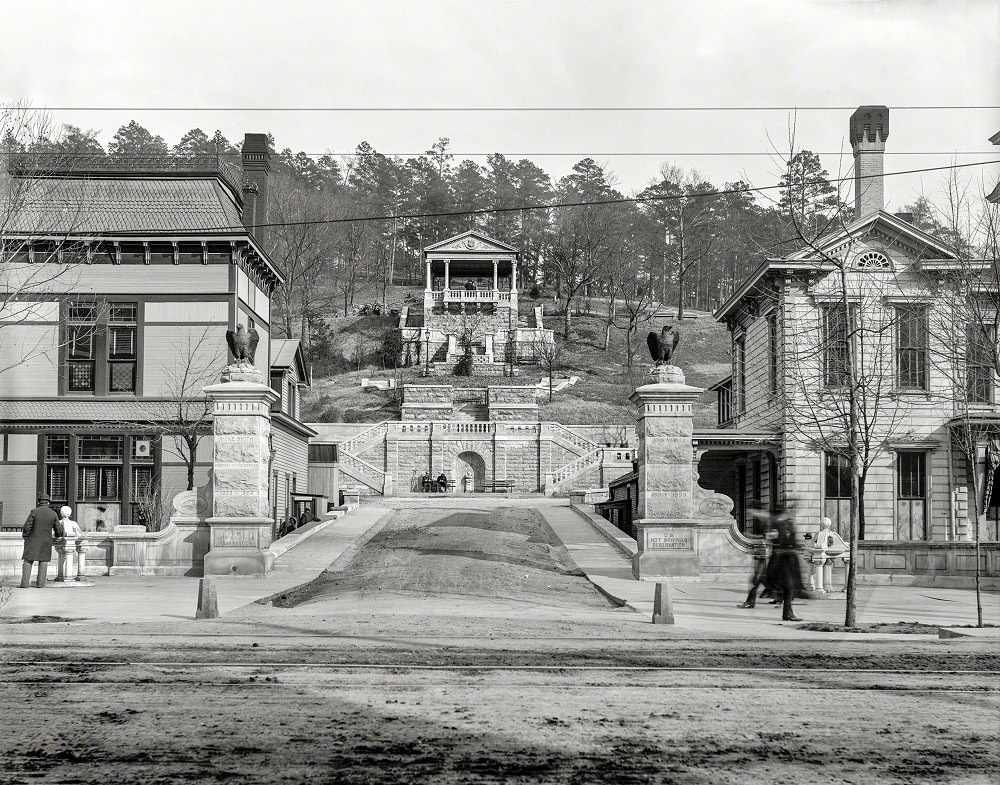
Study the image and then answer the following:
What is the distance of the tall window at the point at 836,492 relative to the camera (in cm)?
2944

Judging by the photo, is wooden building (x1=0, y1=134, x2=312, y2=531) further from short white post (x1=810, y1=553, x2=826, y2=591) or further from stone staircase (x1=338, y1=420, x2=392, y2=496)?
short white post (x1=810, y1=553, x2=826, y2=591)

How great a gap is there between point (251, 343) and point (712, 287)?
312 ft

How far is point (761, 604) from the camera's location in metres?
17.5

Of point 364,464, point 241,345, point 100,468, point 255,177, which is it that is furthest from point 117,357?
point 364,464

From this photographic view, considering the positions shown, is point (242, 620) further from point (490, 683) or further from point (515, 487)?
point (515, 487)

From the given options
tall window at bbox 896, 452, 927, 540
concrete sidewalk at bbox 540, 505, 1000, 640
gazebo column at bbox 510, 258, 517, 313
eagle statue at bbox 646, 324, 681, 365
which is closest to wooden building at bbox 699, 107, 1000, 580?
tall window at bbox 896, 452, 927, 540

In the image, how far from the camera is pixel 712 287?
112 meters

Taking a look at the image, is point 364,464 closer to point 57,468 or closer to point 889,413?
point 57,468

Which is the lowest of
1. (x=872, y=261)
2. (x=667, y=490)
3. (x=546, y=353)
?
(x=667, y=490)

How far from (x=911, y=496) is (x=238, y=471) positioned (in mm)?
18773

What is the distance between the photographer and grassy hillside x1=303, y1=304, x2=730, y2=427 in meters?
61.3

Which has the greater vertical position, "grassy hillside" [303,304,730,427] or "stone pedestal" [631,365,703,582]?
"grassy hillside" [303,304,730,427]

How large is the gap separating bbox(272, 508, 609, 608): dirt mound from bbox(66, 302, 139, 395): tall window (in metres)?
8.86

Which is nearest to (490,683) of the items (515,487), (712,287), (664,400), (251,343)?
(664,400)
